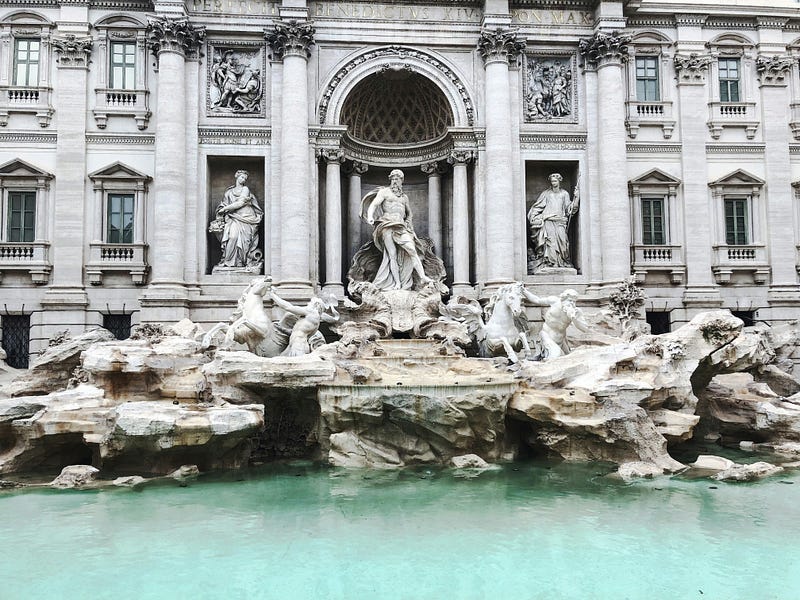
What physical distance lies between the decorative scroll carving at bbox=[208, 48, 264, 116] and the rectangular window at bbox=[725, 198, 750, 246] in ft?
51.8

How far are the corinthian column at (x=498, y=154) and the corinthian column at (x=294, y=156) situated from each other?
5.56m

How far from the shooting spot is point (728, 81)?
20.6 m

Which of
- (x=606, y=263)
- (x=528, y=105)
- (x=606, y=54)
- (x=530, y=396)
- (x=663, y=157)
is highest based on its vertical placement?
(x=606, y=54)

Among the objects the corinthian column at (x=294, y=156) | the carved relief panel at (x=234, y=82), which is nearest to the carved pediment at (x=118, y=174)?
the carved relief panel at (x=234, y=82)

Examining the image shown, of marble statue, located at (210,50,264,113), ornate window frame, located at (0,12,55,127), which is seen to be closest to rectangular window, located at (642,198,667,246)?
marble statue, located at (210,50,264,113)

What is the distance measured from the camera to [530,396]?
1185 cm

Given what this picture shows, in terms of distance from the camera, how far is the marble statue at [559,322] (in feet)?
46.9

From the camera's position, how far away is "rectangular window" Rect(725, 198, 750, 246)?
802 inches

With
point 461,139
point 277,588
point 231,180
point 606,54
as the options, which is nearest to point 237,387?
point 277,588

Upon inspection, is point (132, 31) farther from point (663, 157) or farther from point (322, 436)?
point (663, 157)

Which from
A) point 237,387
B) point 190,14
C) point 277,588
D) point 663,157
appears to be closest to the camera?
point 277,588

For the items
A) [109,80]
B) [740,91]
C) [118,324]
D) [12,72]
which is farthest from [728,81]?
[12,72]

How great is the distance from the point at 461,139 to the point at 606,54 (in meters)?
5.35

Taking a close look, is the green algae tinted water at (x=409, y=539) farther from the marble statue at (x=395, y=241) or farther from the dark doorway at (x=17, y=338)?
the dark doorway at (x=17, y=338)
